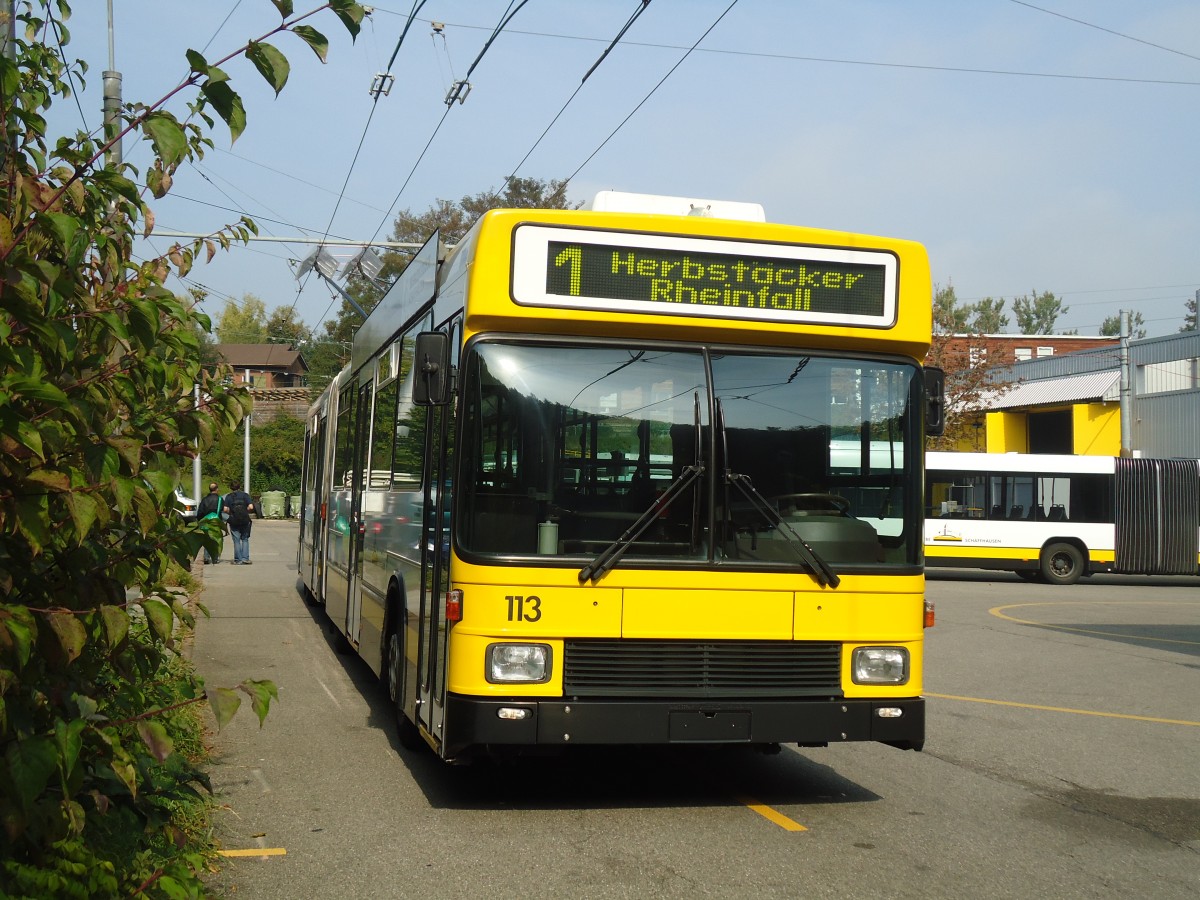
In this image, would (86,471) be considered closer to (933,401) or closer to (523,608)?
(523,608)

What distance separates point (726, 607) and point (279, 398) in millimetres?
66489

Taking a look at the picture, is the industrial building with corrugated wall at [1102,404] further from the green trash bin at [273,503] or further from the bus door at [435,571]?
the bus door at [435,571]

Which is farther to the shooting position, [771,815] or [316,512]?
[316,512]

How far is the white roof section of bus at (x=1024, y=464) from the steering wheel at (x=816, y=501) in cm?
2390

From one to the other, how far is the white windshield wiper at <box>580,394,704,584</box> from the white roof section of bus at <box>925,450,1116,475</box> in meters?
24.4

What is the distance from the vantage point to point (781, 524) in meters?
6.57

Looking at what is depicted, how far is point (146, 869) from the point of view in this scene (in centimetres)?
458

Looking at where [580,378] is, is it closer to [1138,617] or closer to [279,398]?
[1138,617]

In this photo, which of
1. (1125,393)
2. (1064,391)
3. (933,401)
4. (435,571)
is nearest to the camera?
(435,571)

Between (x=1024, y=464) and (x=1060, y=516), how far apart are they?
1438mm

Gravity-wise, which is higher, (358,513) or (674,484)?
(674,484)

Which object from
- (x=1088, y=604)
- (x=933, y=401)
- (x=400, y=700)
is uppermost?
(x=933, y=401)

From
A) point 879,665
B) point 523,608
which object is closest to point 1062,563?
point 879,665

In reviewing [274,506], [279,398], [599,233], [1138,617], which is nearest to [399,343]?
[599,233]
